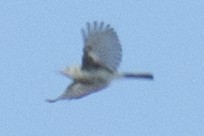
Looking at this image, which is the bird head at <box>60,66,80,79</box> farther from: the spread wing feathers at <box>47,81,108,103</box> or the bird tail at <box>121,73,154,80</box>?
the bird tail at <box>121,73,154,80</box>

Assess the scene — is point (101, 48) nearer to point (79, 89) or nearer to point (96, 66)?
point (96, 66)

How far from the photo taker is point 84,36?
277 inches

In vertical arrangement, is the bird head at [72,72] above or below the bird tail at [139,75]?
below

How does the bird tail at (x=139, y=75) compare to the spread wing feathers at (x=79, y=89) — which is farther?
the bird tail at (x=139, y=75)

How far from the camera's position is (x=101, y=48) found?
7117 millimetres

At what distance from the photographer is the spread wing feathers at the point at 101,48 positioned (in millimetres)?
6902

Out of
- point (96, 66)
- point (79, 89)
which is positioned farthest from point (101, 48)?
point (79, 89)

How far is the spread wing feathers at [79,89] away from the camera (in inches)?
250

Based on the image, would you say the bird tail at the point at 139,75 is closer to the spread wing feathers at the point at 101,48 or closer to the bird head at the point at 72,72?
the spread wing feathers at the point at 101,48

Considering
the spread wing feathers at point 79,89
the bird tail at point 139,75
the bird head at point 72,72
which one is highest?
the bird tail at point 139,75

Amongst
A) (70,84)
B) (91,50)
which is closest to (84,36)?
(91,50)

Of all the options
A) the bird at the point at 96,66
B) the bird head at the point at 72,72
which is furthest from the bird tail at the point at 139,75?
the bird head at the point at 72,72

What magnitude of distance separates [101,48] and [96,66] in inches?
12.7

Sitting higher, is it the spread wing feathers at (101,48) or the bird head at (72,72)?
the spread wing feathers at (101,48)
